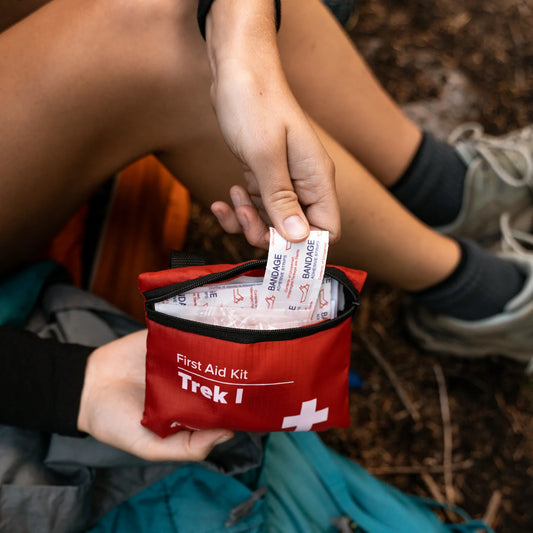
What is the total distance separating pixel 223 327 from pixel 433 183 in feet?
2.48

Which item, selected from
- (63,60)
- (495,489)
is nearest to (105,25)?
(63,60)

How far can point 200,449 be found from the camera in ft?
2.13

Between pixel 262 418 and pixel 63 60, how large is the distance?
0.55 m

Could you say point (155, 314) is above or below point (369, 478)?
above

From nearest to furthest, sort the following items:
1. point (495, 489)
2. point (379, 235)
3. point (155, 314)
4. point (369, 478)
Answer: point (155, 314)
point (379, 235)
point (369, 478)
point (495, 489)

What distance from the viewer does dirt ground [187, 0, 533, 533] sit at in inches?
47.3

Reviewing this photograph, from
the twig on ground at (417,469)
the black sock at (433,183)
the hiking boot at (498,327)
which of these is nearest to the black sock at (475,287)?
the hiking boot at (498,327)

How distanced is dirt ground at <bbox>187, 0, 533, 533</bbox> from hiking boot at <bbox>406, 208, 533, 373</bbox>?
65mm

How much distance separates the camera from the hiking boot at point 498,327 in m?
1.06

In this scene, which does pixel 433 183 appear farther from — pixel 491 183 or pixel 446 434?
pixel 446 434

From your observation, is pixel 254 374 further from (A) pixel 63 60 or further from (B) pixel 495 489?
(B) pixel 495 489

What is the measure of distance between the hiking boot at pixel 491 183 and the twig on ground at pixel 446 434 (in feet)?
1.21

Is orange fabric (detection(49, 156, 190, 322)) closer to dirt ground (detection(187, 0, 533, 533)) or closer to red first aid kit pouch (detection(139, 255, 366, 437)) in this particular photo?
dirt ground (detection(187, 0, 533, 533))

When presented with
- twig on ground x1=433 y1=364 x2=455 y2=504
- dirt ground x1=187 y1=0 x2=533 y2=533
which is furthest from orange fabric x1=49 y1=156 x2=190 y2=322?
twig on ground x1=433 y1=364 x2=455 y2=504
